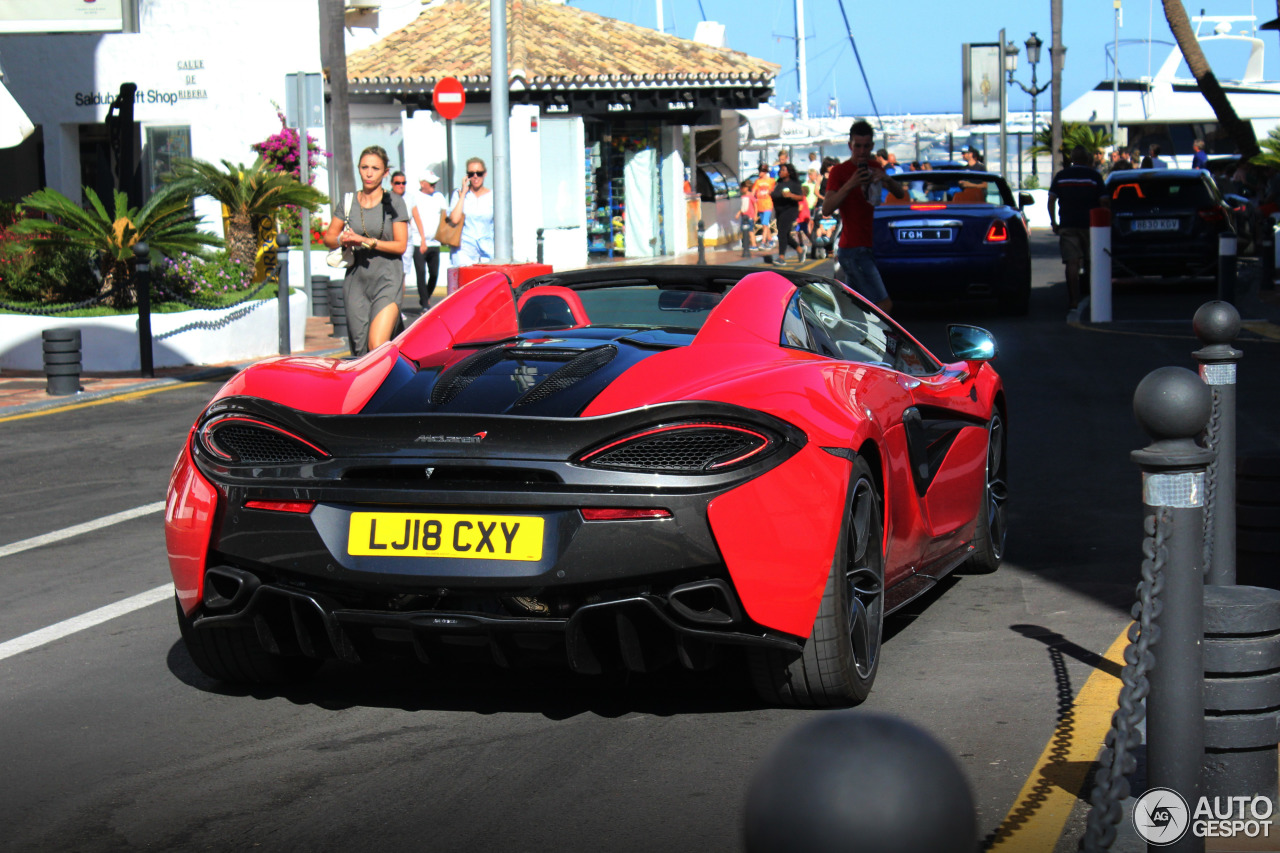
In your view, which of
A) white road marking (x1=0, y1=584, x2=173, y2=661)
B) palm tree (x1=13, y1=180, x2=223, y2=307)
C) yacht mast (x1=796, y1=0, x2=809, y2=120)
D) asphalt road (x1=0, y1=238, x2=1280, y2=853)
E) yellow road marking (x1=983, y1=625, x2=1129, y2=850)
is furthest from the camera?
yacht mast (x1=796, y1=0, x2=809, y2=120)

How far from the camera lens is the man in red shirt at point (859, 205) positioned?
12.0 metres

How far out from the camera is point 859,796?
Result: 1.56 metres

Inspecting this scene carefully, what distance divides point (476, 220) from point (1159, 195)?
932cm

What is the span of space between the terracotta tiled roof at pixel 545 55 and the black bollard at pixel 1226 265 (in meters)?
15.0

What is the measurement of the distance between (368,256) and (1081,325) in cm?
951

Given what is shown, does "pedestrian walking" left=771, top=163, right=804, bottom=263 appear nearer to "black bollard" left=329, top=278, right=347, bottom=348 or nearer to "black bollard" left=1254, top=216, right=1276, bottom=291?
"black bollard" left=1254, top=216, right=1276, bottom=291

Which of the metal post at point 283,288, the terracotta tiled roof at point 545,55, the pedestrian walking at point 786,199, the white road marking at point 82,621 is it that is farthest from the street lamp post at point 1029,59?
the white road marking at point 82,621

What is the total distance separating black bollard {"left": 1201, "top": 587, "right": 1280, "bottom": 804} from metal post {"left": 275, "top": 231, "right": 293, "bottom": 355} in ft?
43.6

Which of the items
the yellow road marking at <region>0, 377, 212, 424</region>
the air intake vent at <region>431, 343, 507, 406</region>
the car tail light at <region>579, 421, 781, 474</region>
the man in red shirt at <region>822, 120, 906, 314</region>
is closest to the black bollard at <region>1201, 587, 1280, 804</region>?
the car tail light at <region>579, 421, 781, 474</region>

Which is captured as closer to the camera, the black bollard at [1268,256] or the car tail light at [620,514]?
the car tail light at [620,514]

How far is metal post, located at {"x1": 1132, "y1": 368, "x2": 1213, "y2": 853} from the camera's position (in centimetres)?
293

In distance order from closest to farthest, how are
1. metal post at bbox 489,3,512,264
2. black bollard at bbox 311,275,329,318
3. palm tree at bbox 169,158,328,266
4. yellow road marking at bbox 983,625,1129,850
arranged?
yellow road marking at bbox 983,625,1129,850 → metal post at bbox 489,3,512,264 → palm tree at bbox 169,158,328,266 → black bollard at bbox 311,275,329,318

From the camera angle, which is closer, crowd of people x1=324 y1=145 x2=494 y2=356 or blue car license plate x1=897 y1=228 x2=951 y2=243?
crowd of people x1=324 y1=145 x2=494 y2=356

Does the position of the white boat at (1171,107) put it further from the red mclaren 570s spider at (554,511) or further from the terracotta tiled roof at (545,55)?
the red mclaren 570s spider at (554,511)
